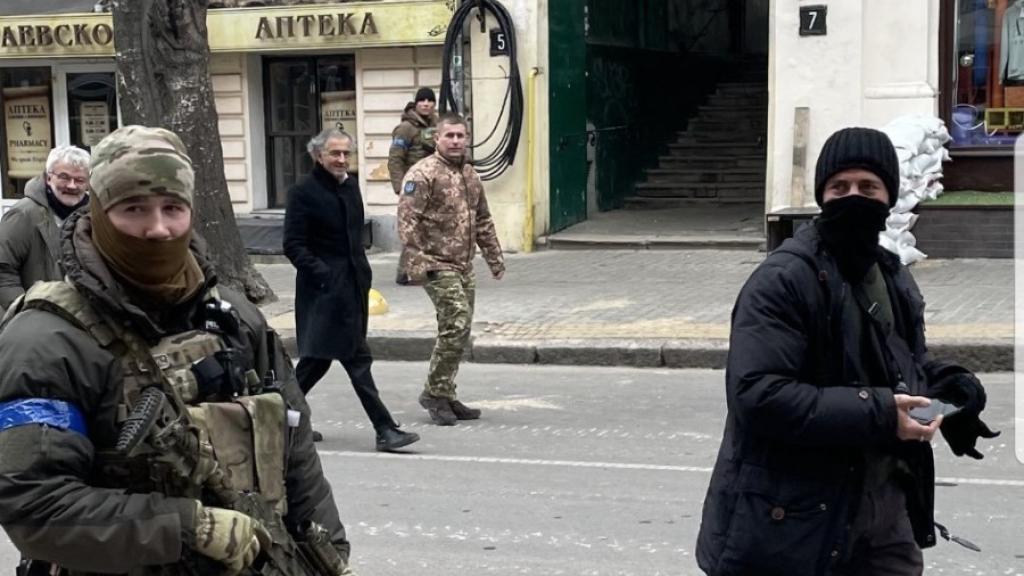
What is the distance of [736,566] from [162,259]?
1527 mm

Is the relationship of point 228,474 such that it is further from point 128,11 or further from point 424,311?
point 128,11

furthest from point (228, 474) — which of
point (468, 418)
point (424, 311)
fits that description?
point (424, 311)

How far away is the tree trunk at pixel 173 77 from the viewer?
12.7m

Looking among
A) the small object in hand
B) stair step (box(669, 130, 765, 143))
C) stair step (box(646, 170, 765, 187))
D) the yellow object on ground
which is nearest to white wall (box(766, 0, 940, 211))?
stair step (box(646, 170, 765, 187))

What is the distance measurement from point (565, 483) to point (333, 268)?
6.20 ft

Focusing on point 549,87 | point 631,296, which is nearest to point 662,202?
point 549,87

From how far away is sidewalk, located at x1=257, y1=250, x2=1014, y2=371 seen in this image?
1051 cm

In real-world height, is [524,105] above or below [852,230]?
above

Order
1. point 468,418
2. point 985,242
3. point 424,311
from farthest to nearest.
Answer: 1. point 985,242
2. point 424,311
3. point 468,418

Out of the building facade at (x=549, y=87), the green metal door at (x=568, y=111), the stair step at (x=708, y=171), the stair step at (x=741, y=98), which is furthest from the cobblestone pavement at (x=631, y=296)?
the stair step at (x=741, y=98)

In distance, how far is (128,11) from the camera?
12.7 metres

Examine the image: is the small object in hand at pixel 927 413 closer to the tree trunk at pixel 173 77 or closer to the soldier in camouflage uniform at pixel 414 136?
the tree trunk at pixel 173 77

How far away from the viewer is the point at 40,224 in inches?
264

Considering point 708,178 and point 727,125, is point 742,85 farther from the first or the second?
point 708,178
